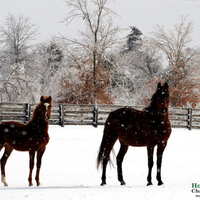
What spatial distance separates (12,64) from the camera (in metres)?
31.5

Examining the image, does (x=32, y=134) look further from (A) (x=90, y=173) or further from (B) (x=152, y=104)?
(A) (x=90, y=173)

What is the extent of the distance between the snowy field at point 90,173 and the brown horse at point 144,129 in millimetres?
601

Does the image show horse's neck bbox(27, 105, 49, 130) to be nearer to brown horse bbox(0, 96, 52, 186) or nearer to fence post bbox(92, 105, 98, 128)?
brown horse bbox(0, 96, 52, 186)

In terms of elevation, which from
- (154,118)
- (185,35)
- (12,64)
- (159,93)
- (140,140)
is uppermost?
(185,35)

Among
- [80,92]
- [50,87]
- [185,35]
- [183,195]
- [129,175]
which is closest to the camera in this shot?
[183,195]

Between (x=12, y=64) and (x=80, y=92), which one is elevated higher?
(x=12, y=64)

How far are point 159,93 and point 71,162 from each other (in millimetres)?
5249

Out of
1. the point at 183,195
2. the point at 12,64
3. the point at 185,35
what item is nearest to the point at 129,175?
the point at 183,195

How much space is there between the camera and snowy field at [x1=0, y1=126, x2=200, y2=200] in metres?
5.61

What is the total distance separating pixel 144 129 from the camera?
6848 mm

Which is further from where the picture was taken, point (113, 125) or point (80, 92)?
point (80, 92)

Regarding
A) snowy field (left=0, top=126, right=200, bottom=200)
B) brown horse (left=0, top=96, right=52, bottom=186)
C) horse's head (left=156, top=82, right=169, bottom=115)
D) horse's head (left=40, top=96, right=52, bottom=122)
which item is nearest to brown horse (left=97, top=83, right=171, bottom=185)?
horse's head (left=156, top=82, right=169, bottom=115)

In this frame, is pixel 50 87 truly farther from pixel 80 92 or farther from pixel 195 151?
pixel 195 151

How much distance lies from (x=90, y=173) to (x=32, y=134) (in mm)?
3048
